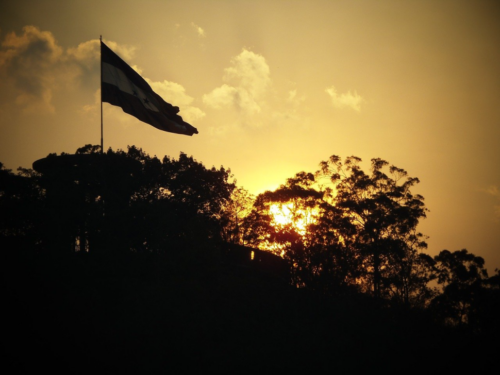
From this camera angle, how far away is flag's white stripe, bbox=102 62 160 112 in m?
17.4

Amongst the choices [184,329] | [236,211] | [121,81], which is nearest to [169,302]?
[184,329]

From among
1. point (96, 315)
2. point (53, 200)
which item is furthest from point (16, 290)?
point (53, 200)

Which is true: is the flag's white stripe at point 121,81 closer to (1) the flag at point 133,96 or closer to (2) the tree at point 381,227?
(1) the flag at point 133,96

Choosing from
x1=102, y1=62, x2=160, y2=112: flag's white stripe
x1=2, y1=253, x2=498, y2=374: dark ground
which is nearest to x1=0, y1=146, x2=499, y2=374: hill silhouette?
x1=2, y1=253, x2=498, y2=374: dark ground

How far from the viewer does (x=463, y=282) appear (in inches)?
1361

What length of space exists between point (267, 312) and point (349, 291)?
43.5ft

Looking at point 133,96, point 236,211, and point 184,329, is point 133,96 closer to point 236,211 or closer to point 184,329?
point 184,329

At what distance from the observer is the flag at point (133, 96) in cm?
1734

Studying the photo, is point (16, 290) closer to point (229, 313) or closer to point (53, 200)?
point (229, 313)

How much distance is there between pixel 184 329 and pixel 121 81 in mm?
12064

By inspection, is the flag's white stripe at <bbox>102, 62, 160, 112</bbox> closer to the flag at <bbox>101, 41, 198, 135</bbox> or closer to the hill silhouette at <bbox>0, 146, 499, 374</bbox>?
the flag at <bbox>101, 41, 198, 135</bbox>

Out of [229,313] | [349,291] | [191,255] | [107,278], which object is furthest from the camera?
[349,291]

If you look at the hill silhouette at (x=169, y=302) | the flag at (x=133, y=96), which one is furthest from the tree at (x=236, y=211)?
the flag at (x=133, y=96)

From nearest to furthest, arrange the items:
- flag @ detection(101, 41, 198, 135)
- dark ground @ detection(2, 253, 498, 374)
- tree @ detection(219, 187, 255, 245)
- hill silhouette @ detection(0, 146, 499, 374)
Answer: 1. dark ground @ detection(2, 253, 498, 374)
2. hill silhouette @ detection(0, 146, 499, 374)
3. flag @ detection(101, 41, 198, 135)
4. tree @ detection(219, 187, 255, 245)
